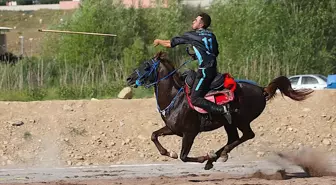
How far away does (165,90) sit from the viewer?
14383 mm

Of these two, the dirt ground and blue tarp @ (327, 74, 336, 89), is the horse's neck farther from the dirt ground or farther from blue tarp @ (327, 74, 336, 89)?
blue tarp @ (327, 74, 336, 89)

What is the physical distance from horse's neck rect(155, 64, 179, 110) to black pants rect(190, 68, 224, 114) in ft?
1.45

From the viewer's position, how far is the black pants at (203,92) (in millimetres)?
13992

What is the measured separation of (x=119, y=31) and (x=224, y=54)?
8.79 m

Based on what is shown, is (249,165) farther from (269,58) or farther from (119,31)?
(119,31)

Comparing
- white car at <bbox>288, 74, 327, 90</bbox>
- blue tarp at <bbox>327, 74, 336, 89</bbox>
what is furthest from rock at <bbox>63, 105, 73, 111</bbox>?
white car at <bbox>288, 74, 327, 90</bbox>

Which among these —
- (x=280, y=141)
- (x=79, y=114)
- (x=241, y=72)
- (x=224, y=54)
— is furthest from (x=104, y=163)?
(x=224, y=54)

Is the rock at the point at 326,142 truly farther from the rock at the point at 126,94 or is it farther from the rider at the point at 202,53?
the rider at the point at 202,53

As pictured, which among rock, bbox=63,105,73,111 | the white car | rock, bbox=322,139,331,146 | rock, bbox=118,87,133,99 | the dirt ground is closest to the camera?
the dirt ground

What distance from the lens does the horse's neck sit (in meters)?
14.3

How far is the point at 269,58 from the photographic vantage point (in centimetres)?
3919

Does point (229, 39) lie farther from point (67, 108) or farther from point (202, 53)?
point (202, 53)

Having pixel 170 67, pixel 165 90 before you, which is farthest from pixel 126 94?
pixel 165 90

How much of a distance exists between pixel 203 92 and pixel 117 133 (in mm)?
8744
